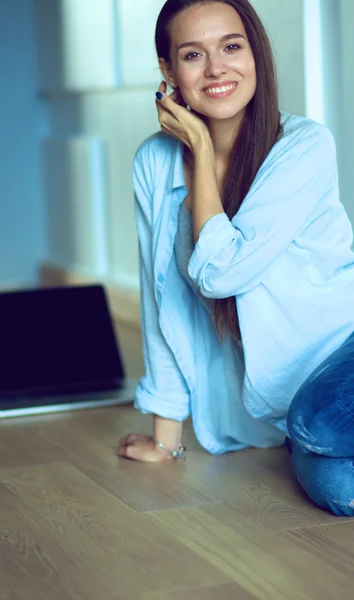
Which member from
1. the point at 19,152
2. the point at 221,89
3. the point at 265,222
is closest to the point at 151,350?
the point at 265,222

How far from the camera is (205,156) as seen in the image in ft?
5.64

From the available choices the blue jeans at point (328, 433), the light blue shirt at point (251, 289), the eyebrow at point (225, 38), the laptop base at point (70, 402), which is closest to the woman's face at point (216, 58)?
the eyebrow at point (225, 38)

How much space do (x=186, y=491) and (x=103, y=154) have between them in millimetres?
2105

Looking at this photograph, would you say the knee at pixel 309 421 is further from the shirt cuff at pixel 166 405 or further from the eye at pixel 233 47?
the eye at pixel 233 47

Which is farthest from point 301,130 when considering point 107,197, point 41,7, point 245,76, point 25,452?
point 41,7

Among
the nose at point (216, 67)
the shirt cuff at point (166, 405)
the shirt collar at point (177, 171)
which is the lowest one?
the shirt cuff at point (166, 405)

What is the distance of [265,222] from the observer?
5.35 ft

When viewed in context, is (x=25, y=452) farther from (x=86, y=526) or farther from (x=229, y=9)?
(x=229, y=9)

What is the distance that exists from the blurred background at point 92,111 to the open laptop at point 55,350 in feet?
2.35

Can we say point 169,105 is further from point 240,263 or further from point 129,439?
point 129,439

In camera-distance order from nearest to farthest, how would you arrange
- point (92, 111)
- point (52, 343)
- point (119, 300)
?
1. point (52, 343)
2. point (119, 300)
3. point (92, 111)

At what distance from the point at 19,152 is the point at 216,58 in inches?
103

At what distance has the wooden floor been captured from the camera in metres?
1.31

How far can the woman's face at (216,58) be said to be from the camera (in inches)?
67.0
